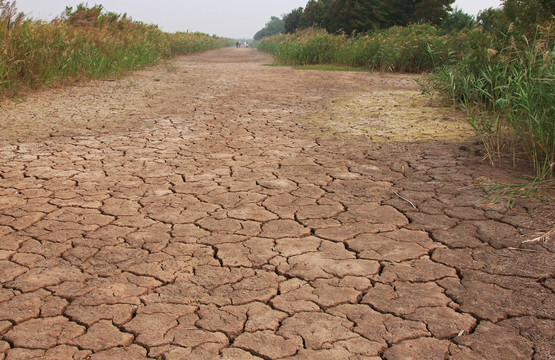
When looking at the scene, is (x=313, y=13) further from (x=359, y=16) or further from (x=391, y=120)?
(x=391, y=120)

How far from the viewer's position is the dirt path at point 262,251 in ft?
6.29

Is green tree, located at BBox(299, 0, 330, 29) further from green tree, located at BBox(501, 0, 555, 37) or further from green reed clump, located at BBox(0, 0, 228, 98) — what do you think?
green tree, located at BBox(501, 0, 555, 37)

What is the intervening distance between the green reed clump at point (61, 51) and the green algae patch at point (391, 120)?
4532 mm

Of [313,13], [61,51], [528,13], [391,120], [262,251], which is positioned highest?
[313,13]

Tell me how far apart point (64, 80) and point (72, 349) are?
8.11 metres

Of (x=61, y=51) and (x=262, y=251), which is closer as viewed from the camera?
(x=262, y=251)

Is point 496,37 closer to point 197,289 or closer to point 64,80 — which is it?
point 197,289

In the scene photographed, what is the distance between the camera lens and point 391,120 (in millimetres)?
6305

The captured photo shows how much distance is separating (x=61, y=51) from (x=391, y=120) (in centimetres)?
604

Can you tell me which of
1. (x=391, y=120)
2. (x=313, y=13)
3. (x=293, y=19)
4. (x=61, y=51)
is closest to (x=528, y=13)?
(x=391, y=120)

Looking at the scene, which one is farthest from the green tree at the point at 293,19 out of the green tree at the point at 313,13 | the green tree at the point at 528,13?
the green tree at the point at 528,13

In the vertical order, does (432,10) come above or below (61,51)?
above

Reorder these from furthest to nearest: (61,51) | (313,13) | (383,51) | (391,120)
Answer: (313,13) < (383,51) < (61,51) < (391,120)

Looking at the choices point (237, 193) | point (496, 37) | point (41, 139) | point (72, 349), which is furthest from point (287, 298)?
point (496, 37)
